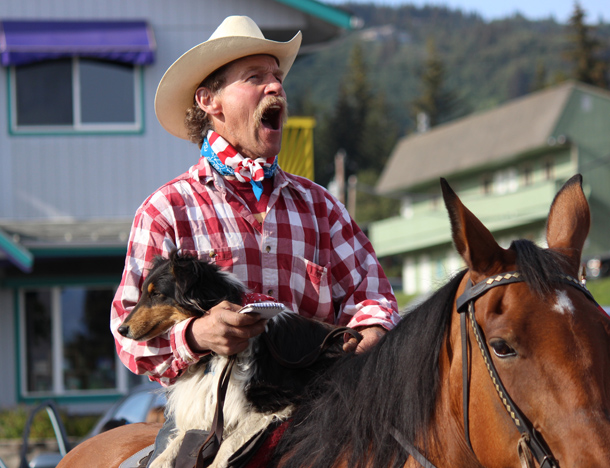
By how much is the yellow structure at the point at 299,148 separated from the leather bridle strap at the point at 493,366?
8.76 metres

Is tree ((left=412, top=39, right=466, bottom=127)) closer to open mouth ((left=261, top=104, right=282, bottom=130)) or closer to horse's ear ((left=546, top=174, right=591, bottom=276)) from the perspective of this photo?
open mouth ((left=261, top=104, right=282, bottom=130))

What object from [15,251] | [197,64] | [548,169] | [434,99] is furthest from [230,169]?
[434,99]

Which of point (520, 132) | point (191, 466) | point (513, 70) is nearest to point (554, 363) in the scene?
point (191, 466)

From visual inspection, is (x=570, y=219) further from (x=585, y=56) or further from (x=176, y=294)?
(x=585, y=56)

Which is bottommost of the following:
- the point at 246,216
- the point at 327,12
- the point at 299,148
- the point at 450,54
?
the point at 299,148

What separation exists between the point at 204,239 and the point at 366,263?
2.32 feet

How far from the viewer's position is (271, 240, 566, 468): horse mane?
85.0 inches

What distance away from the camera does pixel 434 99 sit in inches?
3686

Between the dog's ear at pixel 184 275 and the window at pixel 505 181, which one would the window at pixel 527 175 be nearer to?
the window at pixel 505 181

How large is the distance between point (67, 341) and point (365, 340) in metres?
12.8

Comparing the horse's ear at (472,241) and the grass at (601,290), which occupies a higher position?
the horse's ear at (472,241)

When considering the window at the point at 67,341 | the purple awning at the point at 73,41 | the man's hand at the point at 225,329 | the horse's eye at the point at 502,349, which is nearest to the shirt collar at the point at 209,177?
the man's hand at the point at 225,329

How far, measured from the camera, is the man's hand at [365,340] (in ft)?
8.66

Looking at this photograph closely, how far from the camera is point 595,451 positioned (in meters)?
1.75
